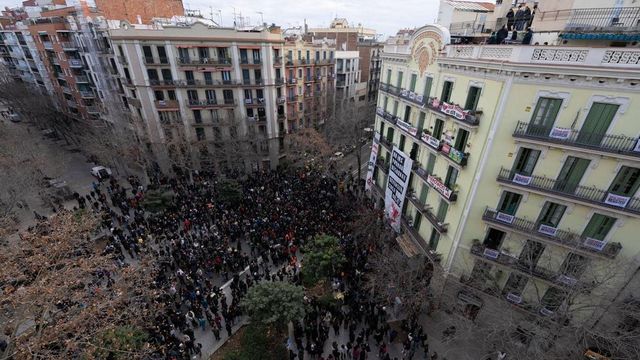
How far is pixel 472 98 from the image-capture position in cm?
1734

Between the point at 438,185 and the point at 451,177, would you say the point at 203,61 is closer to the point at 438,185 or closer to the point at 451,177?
the point at 438,185

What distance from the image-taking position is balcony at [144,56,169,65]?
33094mm

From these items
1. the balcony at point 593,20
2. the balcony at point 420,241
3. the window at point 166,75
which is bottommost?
the balcony at point 420,241

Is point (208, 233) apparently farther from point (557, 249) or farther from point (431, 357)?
point (557, 249)

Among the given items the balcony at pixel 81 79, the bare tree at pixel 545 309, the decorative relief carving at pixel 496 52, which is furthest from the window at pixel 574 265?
the balcony at pixel 81 79

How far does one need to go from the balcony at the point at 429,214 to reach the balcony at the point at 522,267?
217cm

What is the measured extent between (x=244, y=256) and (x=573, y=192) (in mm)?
22075

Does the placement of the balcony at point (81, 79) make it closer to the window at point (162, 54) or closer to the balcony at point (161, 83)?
the balcony at point (161, 83)

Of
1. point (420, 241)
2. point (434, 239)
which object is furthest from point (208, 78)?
point (434, 239)

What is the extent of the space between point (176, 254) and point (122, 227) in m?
9.71

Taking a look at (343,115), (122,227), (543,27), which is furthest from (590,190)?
(122,227)

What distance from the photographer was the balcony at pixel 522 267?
15.9 m

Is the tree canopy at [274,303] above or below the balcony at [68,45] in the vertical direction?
below

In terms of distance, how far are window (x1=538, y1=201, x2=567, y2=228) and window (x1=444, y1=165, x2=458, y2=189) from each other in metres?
4.95
